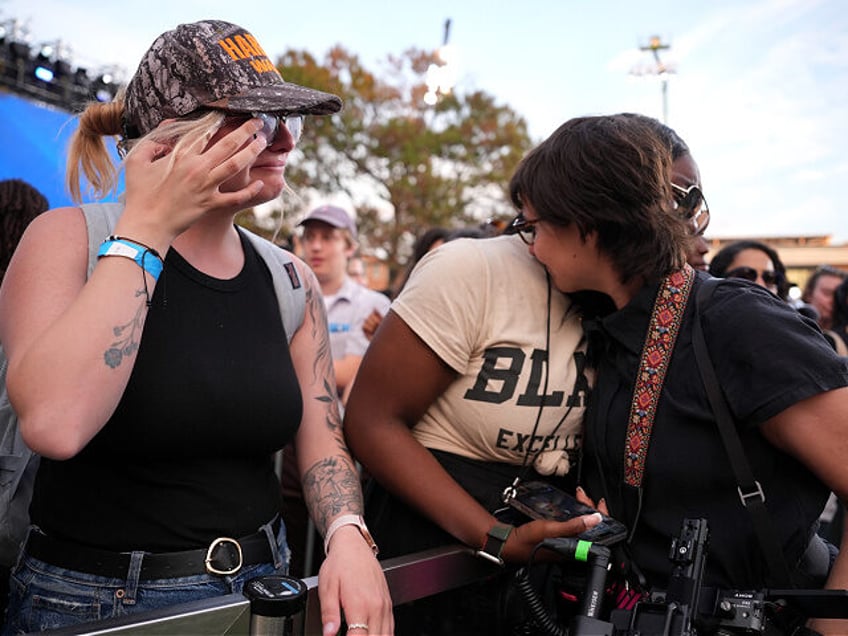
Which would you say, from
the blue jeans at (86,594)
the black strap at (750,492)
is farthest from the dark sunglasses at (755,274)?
the blue jeans at (86,594)

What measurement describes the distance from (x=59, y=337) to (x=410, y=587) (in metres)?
0.91

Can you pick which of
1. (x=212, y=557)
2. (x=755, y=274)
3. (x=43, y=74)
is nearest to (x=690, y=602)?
(x=212, y=557)

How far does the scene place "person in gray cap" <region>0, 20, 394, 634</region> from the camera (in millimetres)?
1197

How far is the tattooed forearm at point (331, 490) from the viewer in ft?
5.33

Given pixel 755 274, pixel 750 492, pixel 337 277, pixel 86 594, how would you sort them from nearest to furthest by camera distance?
1. pixel 86 594
2. pixel 750 492
3. pixel 755 274
4. pixel 337 277

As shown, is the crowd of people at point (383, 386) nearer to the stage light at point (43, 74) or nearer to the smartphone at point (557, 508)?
the smartphone at point (557, 508)

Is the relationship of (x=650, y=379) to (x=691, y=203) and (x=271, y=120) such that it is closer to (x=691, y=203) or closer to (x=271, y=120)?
(x=691, y=203)

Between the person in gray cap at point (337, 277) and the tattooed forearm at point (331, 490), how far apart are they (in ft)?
9.59

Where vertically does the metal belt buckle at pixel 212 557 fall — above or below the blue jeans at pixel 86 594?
above

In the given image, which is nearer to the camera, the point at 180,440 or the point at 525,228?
the point at 180,440

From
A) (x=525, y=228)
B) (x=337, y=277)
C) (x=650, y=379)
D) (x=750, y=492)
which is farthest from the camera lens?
(x=337, y=277)

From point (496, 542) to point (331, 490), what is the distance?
0.41 meters

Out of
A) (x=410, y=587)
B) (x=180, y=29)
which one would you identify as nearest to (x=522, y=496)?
(x=410, y=587)

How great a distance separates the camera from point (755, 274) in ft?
13.7
